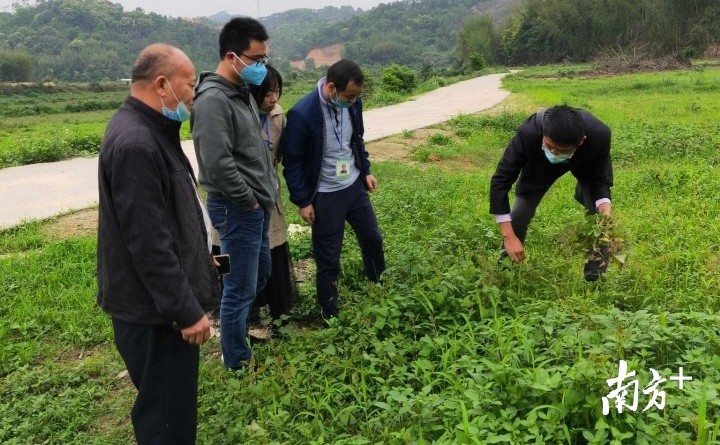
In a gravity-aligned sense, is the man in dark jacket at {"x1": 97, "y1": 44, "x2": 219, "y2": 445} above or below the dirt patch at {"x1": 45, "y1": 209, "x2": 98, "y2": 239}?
above

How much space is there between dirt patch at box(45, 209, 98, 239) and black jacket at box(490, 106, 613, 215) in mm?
4468

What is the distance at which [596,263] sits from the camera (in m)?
3.69

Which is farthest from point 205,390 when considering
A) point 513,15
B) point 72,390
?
point 513,15

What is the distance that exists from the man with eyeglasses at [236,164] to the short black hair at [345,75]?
0.49m

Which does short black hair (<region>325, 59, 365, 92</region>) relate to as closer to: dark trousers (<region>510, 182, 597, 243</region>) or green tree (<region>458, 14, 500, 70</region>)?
dark trousers (<region>510, 182, 597, 243</region>)

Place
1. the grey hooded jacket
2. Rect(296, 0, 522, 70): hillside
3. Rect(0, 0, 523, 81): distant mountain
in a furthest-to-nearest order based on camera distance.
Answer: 1. Rect(296, 0, 522, 70): hillside
2. Rect(0, 0, 523, 81): distant mountain
3. the grey hooded jacket

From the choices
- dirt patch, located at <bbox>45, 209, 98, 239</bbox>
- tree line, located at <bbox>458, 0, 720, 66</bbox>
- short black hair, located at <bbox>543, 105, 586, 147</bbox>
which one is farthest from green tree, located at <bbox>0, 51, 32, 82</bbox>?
short black hair, located at <bbox>543, 105, 586, 147</bbox>

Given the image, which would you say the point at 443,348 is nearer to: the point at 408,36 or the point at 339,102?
the point at 339,102

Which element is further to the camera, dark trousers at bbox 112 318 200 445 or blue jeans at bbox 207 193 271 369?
blue jeans at bbox 207 193 271 369

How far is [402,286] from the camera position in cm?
357

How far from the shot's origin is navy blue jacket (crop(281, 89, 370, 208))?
3.55 metres

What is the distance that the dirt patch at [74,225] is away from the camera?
6309mm

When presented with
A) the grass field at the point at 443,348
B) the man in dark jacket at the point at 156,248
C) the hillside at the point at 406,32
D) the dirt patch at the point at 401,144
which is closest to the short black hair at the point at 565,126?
the grass field at the point at 443,348

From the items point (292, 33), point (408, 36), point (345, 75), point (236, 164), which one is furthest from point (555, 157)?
point (292, 33)
